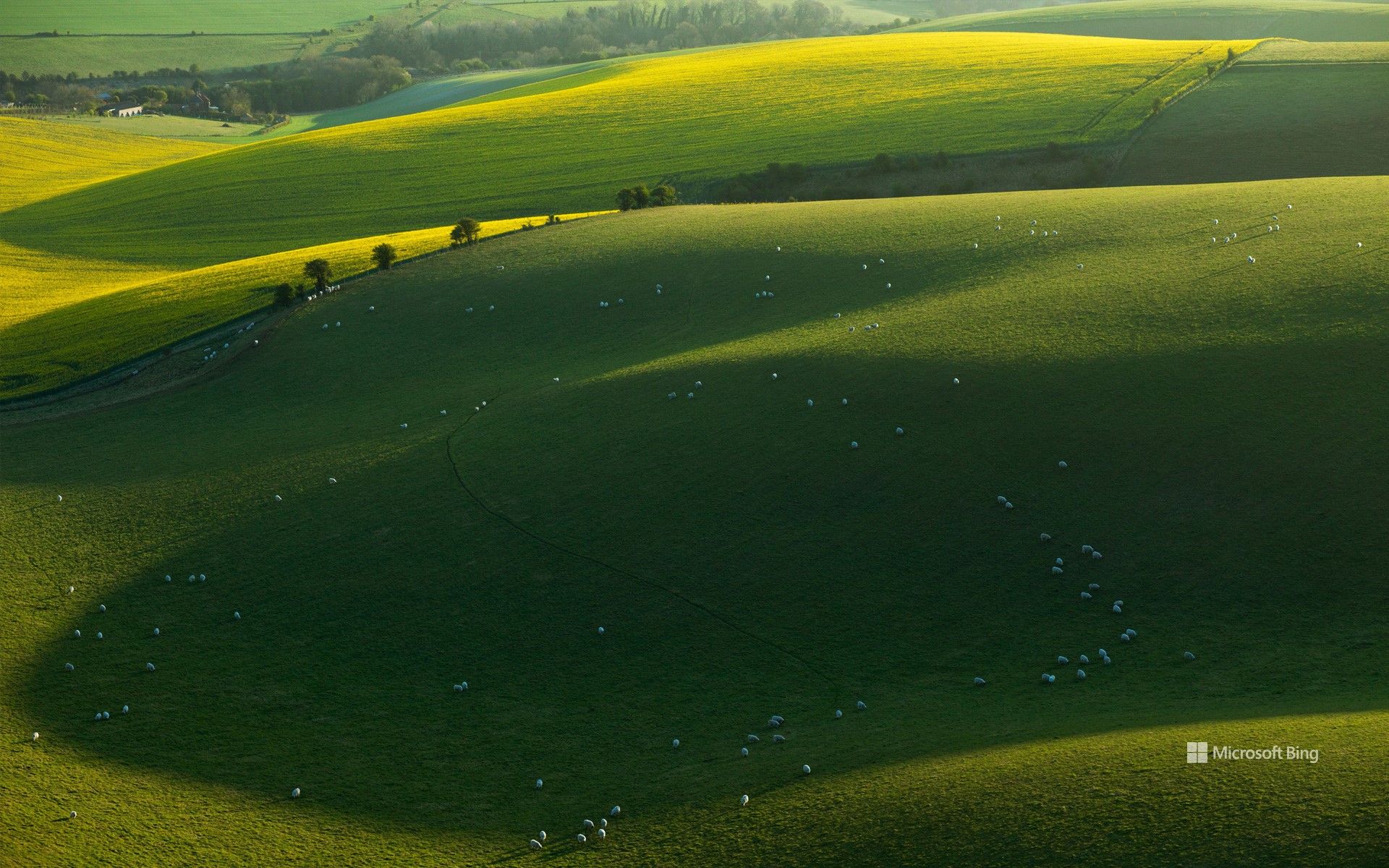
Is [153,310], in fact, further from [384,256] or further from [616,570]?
[616,570]

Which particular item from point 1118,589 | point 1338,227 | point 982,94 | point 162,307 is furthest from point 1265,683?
point 982,94

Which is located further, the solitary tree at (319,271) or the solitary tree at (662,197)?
the solitary tree at (662,197)

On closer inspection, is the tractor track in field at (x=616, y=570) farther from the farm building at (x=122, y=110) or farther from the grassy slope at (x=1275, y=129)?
the farm building at (x=122, y=110)

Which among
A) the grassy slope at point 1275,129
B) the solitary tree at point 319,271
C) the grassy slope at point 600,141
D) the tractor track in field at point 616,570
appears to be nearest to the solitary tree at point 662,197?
the grassy slope at point 600,141

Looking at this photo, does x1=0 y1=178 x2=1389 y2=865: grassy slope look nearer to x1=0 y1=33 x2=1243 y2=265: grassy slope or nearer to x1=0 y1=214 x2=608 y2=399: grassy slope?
x1=0 y1=214 x2=608 y2=399: grassy slope

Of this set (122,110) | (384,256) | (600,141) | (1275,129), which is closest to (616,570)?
(384,256)

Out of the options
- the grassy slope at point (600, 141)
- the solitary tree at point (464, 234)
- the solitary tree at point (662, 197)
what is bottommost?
the solitary tree at point (464, 234)
